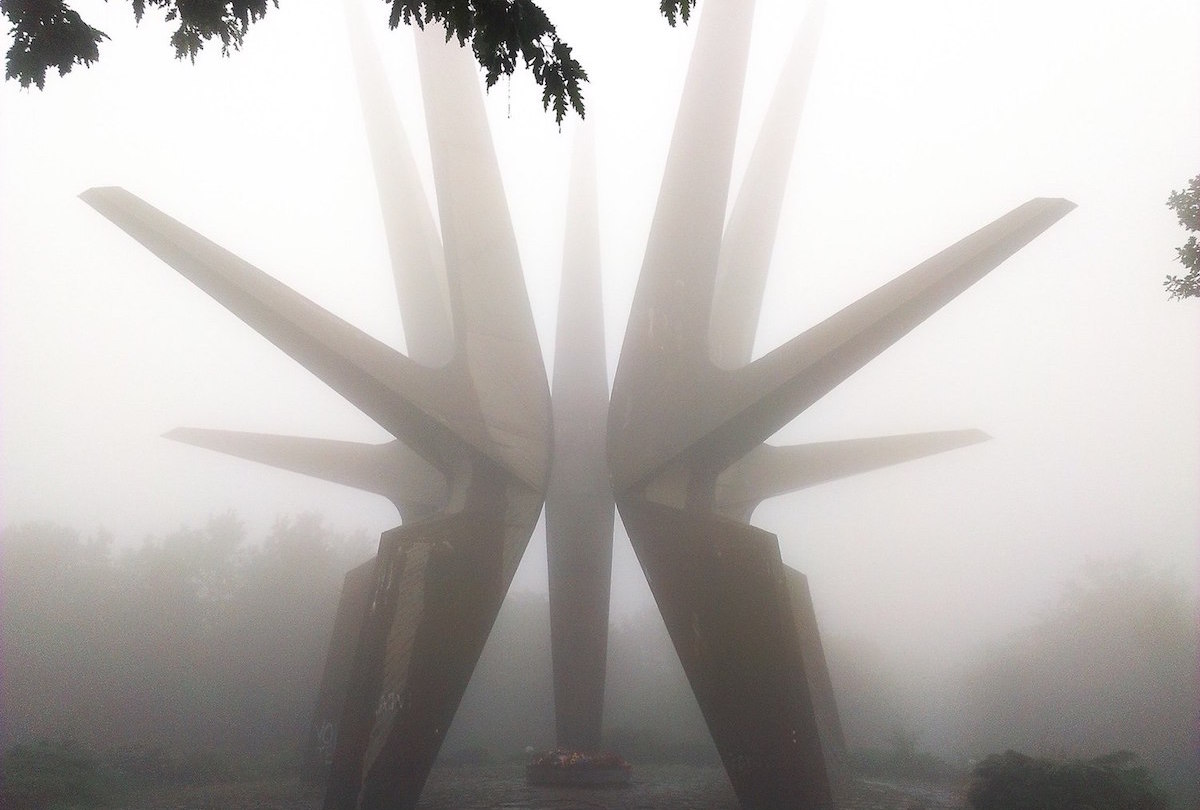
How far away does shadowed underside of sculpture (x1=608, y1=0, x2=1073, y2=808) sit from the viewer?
9.23 m

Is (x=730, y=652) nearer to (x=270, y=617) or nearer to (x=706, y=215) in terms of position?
(x=706, y=215)

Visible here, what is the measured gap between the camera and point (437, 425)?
419 inches

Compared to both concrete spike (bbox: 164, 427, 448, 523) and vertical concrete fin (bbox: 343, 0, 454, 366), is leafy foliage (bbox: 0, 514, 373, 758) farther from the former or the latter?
vertical concrete fin (bbox: 343, 0, 454, 366)

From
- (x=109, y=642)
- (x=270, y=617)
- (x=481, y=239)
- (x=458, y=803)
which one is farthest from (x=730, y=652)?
(x=109, y=642)

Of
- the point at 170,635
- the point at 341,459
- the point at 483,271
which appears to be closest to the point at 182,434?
the point at 341,459

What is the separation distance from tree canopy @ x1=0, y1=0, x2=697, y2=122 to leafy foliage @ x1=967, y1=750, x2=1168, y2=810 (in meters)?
10.6

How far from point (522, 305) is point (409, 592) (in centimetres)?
528

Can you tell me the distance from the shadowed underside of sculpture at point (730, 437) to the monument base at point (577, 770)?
4.27 m

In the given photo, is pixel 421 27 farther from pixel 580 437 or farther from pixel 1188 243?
pixel 580 437

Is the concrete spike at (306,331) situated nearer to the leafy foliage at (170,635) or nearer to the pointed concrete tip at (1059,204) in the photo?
the pointed concrete tip at (1059,204)

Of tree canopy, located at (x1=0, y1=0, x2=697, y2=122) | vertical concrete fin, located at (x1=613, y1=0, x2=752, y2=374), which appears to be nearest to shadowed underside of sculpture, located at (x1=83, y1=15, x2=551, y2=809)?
vertical concrete fin, located at (x1=613, y1=0, x2=752, y2=374)

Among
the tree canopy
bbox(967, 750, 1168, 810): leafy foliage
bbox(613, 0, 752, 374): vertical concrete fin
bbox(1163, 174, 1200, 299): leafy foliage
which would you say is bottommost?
bbox(967, 750, 1168, 810): leafy foliage

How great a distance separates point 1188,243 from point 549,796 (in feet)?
34.8

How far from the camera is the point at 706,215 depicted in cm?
1142
